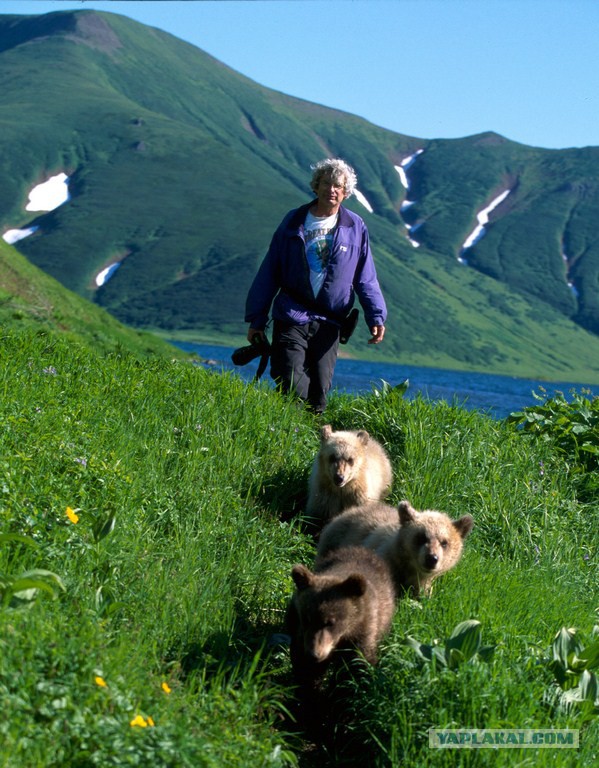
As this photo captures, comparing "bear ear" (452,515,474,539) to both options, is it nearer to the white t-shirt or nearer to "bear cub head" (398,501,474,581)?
"bear cub head" (398,501,474,581)

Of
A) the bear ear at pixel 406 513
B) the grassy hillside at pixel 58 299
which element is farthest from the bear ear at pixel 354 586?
the grassy hillside at pixel 58 299

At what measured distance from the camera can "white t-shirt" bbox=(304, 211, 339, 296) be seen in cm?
1009

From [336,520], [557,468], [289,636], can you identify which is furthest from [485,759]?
[557,468]

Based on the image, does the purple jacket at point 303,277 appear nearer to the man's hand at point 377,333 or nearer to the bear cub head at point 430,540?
the man's hand at point 377,333

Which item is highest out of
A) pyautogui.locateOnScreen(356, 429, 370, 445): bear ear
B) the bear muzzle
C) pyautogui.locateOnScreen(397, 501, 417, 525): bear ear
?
pyautogui.locateOnScreen(356, 429, 370, 445): bear ear

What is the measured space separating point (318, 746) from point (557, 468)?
219 inches

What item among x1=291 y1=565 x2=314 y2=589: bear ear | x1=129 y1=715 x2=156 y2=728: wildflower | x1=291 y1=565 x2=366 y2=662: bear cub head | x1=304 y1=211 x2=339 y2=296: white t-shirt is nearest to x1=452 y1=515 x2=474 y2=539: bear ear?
x1=291 y1=565 x2=366 y2=662: bear cub head

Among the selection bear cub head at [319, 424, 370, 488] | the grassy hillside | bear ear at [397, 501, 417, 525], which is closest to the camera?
bear ear at [397, 501, 417, 525]

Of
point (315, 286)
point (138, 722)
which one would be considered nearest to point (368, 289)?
point (315, 286)

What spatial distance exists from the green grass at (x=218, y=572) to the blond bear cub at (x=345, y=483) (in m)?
0.35

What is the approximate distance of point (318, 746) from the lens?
563 centimetres

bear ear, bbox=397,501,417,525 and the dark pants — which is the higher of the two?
the dark pants

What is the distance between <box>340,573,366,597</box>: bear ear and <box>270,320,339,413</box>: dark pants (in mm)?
4838

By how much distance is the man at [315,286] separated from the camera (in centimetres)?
1006
